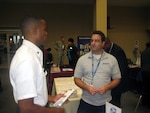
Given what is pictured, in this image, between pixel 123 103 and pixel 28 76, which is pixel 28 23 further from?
pixel 123 103

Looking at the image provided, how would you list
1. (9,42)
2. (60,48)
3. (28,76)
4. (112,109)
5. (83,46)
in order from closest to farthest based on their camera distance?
(28,76), (112,109), (83,46), (60,48), (9,42)

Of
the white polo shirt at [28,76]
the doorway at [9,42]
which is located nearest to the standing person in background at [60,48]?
the doorway at [9,42]

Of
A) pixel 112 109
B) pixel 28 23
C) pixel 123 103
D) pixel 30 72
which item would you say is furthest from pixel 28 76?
pixel 123 103

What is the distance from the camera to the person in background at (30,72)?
114 centimetres

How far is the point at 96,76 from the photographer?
2.16m

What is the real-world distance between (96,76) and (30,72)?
1.13m

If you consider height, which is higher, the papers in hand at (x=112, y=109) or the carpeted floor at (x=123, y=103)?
the papers in hand at (x=112, y=109)

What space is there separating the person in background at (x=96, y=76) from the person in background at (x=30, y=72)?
2.97ft

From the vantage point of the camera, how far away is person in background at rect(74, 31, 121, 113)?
2.15m

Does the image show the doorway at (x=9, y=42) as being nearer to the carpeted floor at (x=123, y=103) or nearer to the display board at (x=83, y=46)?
the display board at (x=83, y=46)

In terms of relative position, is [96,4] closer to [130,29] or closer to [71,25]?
[71,25]

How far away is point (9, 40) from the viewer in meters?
9.90

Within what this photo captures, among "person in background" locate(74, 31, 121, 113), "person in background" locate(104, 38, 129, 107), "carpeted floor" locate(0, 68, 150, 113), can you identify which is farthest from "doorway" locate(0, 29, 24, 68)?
"person in background" locate(74, 31, 121, 113)

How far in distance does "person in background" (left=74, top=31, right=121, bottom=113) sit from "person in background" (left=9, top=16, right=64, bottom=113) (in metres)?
0.91
